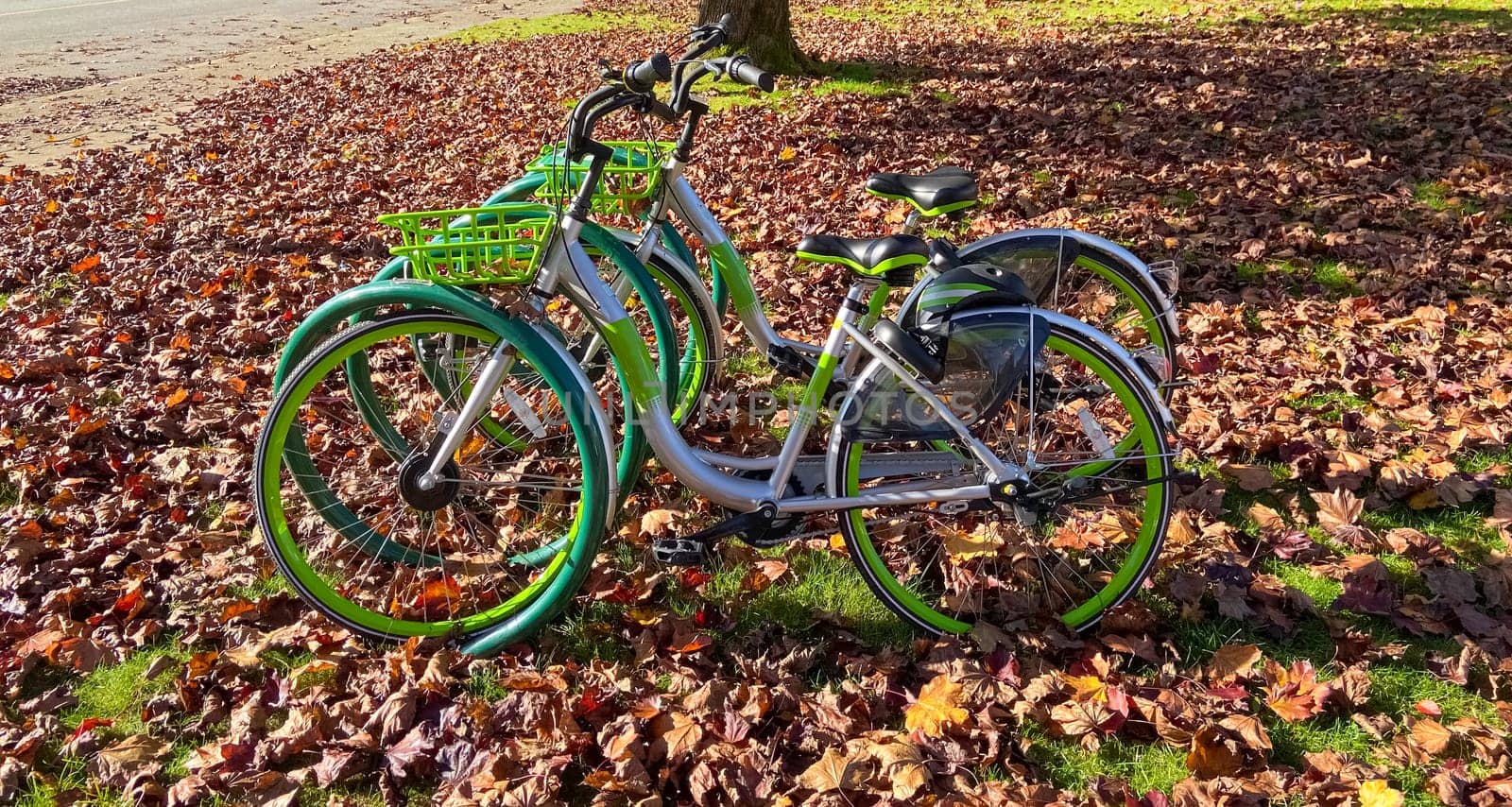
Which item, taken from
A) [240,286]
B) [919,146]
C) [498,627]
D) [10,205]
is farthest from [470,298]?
[10,205]

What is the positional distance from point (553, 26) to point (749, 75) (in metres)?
14.3

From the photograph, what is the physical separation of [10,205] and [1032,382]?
26.8 ft

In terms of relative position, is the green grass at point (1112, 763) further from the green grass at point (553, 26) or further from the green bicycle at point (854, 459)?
the green grass at point (553, 26)

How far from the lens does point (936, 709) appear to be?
104 inches

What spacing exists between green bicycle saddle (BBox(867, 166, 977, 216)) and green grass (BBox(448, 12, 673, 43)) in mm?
12517

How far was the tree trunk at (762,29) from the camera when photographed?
976cm

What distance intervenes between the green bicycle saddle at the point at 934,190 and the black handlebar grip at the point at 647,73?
3.01 feet

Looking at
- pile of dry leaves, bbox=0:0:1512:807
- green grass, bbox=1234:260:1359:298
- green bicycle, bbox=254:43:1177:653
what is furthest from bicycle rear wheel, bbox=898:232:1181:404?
green grass, bbox=1234:260:1359:298

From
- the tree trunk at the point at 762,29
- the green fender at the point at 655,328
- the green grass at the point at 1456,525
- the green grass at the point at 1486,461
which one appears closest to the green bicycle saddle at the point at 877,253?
the green fender at the point at 655,328

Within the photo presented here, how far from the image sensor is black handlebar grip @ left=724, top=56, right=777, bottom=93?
9.65 feet

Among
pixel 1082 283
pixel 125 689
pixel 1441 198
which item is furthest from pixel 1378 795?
pixel 1441 198

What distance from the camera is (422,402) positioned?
4.09 meters

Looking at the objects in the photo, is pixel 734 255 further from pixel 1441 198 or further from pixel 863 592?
pixel 1441 198

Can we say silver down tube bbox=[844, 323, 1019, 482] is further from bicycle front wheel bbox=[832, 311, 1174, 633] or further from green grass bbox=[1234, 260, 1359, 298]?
green grass bbox=[1234, 260, 1359, 298]
